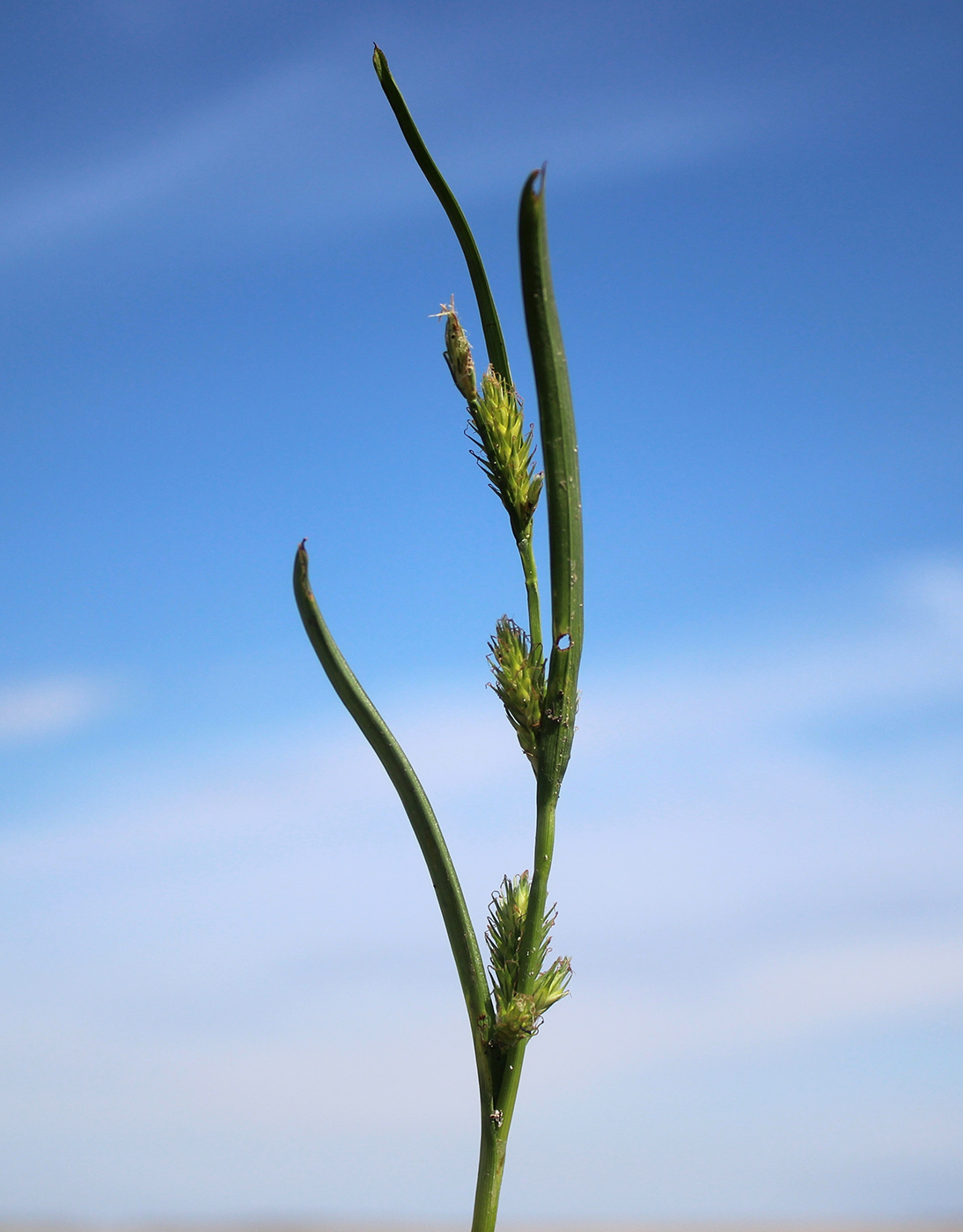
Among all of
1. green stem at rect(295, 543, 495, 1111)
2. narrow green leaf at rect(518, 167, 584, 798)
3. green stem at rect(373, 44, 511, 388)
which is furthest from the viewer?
green stem at rect(373, 44, 511, 388)

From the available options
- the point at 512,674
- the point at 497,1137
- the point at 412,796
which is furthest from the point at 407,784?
the point at 497,1137

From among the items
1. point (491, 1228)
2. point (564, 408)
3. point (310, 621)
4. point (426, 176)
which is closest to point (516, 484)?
point (564, 408)

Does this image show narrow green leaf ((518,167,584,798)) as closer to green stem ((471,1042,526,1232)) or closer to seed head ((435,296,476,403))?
seed head ((435,296,476,403))

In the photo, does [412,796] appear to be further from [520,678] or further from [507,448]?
[507,448]

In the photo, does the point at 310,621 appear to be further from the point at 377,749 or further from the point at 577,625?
the point at 577,625

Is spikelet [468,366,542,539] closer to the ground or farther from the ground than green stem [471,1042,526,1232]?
farther from the ground

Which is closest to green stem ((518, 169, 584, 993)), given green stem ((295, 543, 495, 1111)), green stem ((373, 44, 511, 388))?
green stem ((295, 543, 495, 1111))
